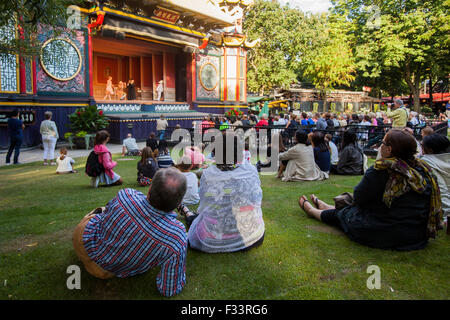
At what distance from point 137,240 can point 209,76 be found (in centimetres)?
1856

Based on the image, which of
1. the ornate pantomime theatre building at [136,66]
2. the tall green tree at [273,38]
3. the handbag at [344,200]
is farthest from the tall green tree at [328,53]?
the handbag at [344,200]

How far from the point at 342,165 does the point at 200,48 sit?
44.5 feet

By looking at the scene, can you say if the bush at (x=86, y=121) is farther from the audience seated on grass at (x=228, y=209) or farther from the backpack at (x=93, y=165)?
the audience seated on grass at (x=228, y=209)

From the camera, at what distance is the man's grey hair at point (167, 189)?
7.86 feet

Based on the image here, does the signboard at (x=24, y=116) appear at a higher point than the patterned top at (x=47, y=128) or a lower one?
higher

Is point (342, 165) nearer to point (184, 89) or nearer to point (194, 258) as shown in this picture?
point (194, 258)

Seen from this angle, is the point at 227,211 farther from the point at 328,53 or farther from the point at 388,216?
the point at 328,53

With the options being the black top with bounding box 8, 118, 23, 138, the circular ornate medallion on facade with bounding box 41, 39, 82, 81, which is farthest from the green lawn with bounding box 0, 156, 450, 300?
the circular ornate medallion on facade with bounding box 41, 39, 82, 81

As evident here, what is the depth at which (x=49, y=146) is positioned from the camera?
9.49 metres

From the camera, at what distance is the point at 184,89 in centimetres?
2089

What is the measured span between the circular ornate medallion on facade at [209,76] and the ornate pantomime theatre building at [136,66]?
59 millimetres

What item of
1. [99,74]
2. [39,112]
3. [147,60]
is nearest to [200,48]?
[147,60]

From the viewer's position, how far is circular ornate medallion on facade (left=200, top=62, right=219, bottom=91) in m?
19.8

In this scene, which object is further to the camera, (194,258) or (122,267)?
(194,258)
